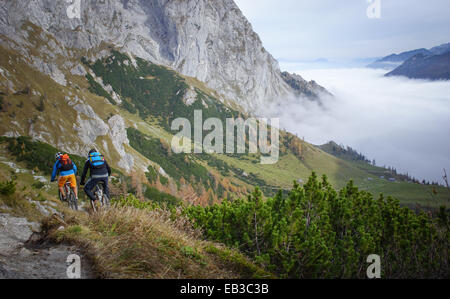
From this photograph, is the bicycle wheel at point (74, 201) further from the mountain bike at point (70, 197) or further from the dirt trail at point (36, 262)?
the dirt trail at point (36, 262)

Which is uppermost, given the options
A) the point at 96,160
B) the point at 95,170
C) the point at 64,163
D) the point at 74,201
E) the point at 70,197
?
the point at 96,160

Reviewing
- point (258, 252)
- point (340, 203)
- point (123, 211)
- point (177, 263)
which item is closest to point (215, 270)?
point (177, 263)

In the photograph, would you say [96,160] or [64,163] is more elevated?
[96,160]

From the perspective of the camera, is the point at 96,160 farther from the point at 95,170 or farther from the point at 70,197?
the point at 70,197

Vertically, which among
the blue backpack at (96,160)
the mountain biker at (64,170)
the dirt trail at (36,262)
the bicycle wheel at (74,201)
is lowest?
the bicycle wheel at (74,201)

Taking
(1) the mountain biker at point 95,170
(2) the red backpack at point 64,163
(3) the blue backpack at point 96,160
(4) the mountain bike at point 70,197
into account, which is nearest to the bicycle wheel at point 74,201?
(4) the mountain bike at point 70,197

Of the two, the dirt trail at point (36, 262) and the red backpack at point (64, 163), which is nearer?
the dirt trail at point (36, 262)

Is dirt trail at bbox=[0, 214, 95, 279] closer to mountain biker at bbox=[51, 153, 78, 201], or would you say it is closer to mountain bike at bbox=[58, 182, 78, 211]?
mountain biker at bbox=[51, 153, 78, 201]

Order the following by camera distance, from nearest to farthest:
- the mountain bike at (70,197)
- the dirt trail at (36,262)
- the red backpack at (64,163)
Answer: the dirt trail at (36,262) < the red backpack at (64,163) < the mountain bike at (70,197)

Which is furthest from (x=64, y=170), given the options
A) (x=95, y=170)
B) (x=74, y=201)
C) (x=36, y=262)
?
(x=36, y=262)

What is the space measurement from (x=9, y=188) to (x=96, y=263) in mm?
9147

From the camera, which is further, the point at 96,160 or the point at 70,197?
the point at 70,197

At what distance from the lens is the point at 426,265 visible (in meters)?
11.4

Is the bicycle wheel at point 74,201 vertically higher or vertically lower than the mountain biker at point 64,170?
lower
